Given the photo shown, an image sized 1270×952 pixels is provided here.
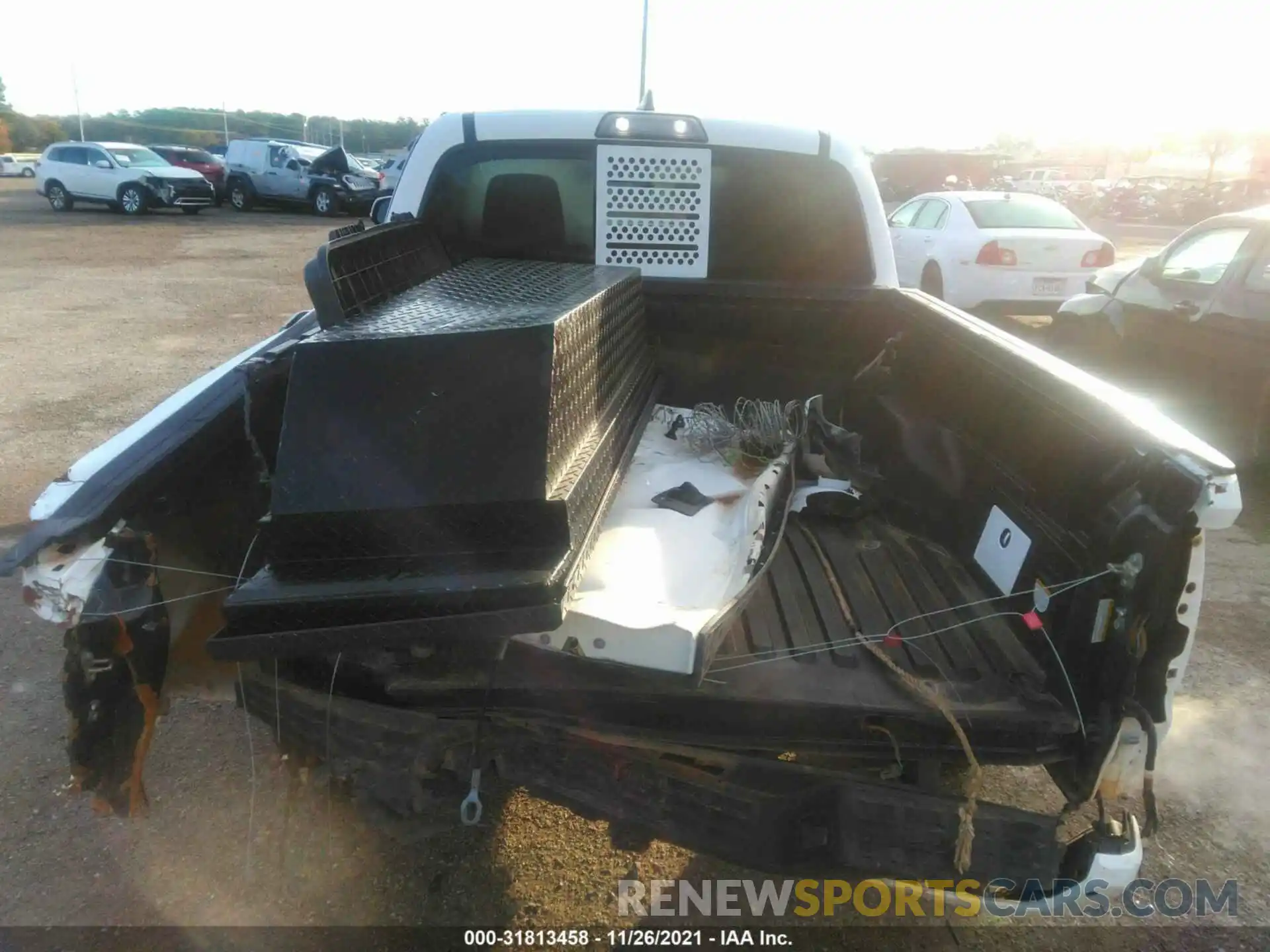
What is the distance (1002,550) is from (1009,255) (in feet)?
27.3

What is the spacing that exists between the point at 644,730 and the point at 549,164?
246 cm

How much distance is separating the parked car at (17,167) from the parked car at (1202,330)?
1717 inches

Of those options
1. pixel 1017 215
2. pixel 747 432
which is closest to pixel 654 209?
pixel 747 432

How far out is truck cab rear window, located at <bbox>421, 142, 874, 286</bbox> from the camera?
139 inches

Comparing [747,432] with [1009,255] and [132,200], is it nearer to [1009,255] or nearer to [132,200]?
[1009,255]

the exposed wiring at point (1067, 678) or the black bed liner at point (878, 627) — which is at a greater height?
the exposed wiring at point (1067, 678)

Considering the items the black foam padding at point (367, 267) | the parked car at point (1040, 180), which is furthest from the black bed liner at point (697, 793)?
the parked car at point (1040, 180)

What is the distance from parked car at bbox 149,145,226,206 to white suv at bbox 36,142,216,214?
9.41 feet

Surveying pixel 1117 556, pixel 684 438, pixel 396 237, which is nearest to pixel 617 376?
pixel 684 438

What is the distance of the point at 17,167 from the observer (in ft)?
126

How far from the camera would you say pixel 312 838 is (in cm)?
216

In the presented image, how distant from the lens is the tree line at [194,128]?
50781 mm

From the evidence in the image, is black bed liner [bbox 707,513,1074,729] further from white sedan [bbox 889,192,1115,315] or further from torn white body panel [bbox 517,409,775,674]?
white sedan [bbox 889,192,1115,315]

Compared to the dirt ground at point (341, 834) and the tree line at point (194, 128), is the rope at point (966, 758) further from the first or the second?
the tree line at point (194, 128)
